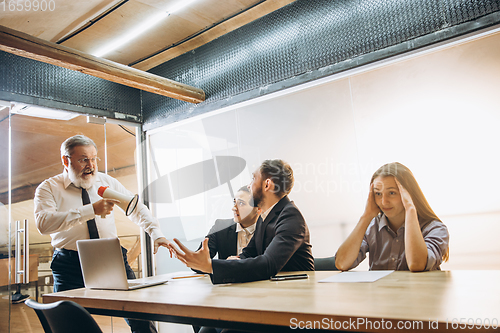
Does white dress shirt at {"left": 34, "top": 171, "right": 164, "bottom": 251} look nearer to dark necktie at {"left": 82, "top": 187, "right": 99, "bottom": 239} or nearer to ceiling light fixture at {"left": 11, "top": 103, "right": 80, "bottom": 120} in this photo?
dark necktie at {"left": 82, "top": 187, "right": 99, "bottom": 239}

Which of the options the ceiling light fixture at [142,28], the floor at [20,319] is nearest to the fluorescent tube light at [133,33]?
the ceiling light fixture at [142,28]

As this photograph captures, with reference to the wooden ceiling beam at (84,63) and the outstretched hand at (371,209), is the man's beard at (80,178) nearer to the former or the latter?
the wooden ceiling beam at (84,63)

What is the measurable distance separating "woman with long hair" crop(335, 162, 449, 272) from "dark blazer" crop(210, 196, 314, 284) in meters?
0.27

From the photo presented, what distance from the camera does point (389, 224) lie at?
6.98ft

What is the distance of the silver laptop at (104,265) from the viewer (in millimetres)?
1835

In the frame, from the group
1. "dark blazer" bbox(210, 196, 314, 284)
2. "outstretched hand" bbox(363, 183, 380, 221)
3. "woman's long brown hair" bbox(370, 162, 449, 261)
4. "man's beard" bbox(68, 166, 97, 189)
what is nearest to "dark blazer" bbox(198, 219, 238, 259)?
"dark blazer" bbox(210, 196, 314, 284)

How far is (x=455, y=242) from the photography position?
8.33 feet

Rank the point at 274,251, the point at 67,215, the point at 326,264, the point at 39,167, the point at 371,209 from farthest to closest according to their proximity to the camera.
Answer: the point at 39,167, the point at 67,215, the point at 326,264, the point at 371,209, the point at 274,251

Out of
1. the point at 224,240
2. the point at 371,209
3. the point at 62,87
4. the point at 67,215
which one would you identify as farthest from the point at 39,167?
the point at 371,209

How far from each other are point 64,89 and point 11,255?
1795 mm

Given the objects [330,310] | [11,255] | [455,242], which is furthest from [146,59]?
[330,310]

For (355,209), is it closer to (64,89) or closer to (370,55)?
(370,55)

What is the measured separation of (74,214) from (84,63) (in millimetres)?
1381

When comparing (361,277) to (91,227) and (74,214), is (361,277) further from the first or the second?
(91,227)
